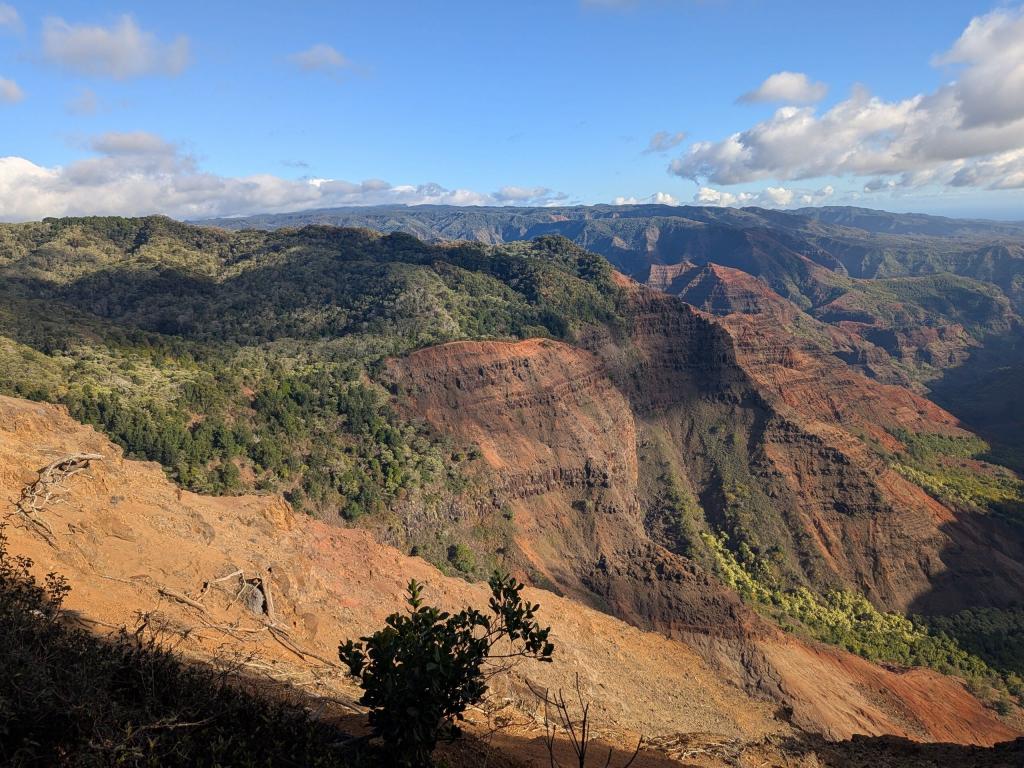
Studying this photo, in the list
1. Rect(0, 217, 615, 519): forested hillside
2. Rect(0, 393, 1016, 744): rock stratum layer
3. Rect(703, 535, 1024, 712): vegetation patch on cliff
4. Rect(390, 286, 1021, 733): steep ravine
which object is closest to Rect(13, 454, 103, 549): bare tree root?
Rect(0, 393, 1016, 744): rock stratum layer

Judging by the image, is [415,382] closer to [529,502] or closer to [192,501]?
[529,502]

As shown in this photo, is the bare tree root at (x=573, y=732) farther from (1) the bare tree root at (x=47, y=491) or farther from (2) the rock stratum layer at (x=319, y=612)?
(1) the bare tree root at (x=47, y=491)

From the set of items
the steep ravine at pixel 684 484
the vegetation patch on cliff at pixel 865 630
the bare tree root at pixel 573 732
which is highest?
the bare tree root at pixel 573 732

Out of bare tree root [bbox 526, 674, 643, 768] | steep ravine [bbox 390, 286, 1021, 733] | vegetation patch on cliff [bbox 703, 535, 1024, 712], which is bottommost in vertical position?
vegetation patch on cliff [bbox 703, 535, 1024, 712]

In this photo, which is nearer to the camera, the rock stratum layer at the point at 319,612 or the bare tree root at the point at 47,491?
the rock stratum layer at the point at 319,612

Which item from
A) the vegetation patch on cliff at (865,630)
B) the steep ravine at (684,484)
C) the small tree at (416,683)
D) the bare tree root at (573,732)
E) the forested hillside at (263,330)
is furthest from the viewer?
the forested hillside at (263,330)

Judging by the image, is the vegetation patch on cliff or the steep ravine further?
the vegetation patch on cliff

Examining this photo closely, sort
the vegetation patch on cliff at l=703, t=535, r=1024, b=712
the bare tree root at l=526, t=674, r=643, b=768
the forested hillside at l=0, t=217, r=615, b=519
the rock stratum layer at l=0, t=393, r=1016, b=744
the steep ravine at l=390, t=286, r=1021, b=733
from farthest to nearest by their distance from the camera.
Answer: the forested hillside at l=0, t=217, r=615, b=519
the vegetation patch on cliff at l=703, t=535, r=1024, b=712
the steep ravine at l=390, t=286, r=1021, b=733
the rock stratum layer at l=0, t=393, r=1016, b=744
the bare tree root at l=526, t=674, r=643, b=768

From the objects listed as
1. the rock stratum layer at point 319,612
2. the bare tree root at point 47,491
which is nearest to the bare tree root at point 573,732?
the rock stratum layer at point 319,612

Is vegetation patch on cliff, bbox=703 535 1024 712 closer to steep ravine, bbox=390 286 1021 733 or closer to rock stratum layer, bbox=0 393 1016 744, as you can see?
steep ravine, bbox=390 286 1021 733

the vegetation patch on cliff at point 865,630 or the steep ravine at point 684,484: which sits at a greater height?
the steep ravine at point 684,484

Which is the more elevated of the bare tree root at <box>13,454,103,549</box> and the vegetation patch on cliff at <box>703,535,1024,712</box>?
the bare tree root at <box>13,454,103,549</box>

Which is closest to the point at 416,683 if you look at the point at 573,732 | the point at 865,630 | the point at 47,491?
the point at 573,732

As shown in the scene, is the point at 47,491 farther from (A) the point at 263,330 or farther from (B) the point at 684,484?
(B) the point at 684,484
